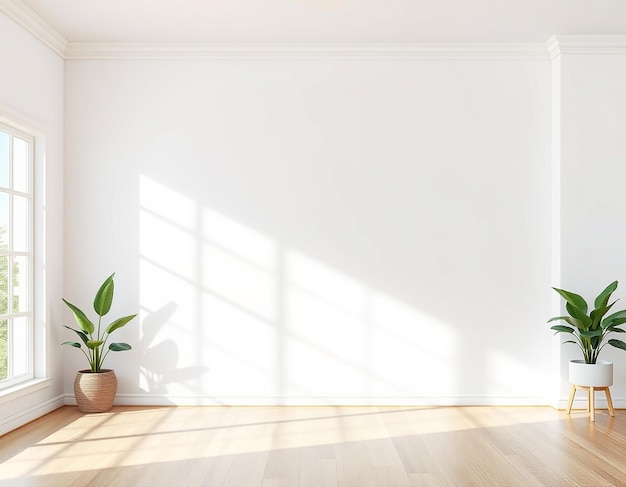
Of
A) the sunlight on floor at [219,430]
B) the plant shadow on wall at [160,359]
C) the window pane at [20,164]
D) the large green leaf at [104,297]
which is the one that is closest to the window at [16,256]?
the window pane at [20,164]

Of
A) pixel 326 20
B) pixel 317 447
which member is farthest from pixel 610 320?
pixel 326 20

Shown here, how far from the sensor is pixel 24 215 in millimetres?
4684

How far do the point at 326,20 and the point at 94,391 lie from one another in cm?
301

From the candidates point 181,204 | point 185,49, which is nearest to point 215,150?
point 181,204

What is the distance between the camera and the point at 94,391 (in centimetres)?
470

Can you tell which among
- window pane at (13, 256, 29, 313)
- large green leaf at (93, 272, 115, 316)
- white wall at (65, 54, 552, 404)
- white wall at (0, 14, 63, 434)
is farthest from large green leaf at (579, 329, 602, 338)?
window pane at (13, 256, 29, 313)

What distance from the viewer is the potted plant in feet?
15.4

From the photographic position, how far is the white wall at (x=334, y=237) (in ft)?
16.5

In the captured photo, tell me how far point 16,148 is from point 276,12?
6.50 feet

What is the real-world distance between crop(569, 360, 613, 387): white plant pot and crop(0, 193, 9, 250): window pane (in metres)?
3.88

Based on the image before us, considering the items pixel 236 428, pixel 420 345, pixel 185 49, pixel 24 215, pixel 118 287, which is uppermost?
pixel 185 49

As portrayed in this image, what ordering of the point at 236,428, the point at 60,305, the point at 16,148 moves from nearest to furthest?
the point at 236,428 < the point at 16,148 < the point at 60,305

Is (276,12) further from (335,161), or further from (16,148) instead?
(16,148)

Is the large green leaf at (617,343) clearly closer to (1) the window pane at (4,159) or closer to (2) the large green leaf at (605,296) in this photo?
(2) the large green leaf at (605,296)
